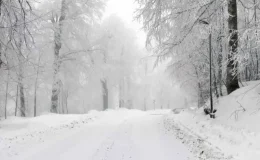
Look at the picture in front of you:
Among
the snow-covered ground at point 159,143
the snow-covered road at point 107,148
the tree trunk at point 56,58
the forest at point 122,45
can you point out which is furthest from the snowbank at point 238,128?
the tree trunk at point 56,58

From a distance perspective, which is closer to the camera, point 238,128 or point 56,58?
point 238,128

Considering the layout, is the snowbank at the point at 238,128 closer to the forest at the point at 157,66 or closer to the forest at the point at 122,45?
the forest at the point at 157,66

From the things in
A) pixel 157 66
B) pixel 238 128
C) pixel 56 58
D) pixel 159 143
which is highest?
pixel 56 58

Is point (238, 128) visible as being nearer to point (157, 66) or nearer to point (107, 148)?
point (107, 148)

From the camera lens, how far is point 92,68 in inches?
682

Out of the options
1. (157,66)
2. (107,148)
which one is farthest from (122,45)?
(107,148)

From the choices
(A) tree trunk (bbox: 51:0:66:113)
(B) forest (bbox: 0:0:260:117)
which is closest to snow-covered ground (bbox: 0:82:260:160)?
(B) forest (bbox: 0:0:260:117)

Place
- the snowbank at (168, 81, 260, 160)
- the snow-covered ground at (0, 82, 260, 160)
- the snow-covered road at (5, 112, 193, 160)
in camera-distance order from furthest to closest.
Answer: the snow-covered road at (5, 112, 193, 160), the snow-covered ground at (0, 82, 260, 160), the snowbank at (168, 81, 260, 160)

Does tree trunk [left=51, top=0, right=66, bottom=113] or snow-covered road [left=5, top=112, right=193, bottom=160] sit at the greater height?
tree trunk [left=51, top=0, right=66, bottom=113]

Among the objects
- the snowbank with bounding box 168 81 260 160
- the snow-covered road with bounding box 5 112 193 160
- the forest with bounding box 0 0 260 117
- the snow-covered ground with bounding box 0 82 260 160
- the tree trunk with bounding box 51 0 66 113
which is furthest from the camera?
the tree trunk with bounding box 51 0 66 113

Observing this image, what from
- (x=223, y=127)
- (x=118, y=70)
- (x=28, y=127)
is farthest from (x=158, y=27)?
(x=118, y=70)

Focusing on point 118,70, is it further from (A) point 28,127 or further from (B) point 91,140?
(B) point 91,140

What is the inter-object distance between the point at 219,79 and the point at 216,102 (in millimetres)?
1749

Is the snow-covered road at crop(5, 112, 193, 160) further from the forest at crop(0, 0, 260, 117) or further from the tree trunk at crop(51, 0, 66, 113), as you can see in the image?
the tree trunk at crop(51, 0, 66, 113)
